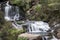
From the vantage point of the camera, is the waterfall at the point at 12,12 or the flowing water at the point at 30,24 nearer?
the flowing water at the point at 30,24

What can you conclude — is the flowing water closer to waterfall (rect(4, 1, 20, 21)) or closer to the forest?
waterfall (rect(4, 1, 20, 21))

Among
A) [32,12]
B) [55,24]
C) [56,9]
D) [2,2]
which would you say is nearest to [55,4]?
[56,9]

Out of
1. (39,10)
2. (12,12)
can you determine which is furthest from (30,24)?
(12,12)

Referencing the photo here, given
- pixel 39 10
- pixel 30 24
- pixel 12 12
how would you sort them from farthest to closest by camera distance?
pixel 12 12, pixel 39 10, pixel 30 24

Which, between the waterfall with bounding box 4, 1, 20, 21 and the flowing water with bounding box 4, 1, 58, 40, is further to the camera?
the waterfall with bounding box 4, 1, 20, 21

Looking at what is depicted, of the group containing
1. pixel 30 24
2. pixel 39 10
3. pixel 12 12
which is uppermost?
pixel 39 10

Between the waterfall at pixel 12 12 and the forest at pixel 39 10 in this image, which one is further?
the waterfall at pixel 12 12

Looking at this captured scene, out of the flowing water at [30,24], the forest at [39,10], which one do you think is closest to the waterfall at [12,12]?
the flowing water at [30,24]

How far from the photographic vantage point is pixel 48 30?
16594 mm

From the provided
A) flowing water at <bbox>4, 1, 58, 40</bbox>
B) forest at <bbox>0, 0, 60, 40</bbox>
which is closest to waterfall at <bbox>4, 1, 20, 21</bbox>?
flowing water at <bbox>4, 1, 58, 40</bbox>

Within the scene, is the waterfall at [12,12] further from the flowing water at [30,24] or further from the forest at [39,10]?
the forest at [39,10]

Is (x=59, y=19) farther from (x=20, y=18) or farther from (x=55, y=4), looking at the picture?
(x=20, y=18)

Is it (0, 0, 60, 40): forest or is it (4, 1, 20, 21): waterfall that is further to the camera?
(4, 1, 20, 21): waterfall

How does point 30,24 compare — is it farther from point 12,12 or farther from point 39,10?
point 12,12
